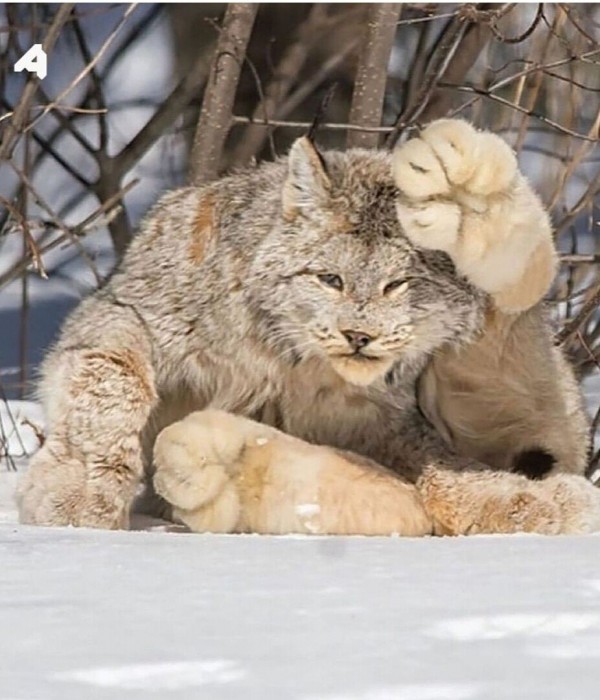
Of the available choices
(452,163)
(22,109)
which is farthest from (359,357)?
(22,109)

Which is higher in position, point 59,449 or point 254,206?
point 254,206

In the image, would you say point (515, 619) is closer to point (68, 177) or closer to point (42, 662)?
point (42, 662)

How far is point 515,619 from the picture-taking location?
2.09 meters

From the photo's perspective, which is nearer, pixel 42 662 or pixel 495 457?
pixel 42 662

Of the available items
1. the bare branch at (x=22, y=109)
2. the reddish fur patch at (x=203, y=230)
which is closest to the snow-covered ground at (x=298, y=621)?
the reddish fur patch at (x=203, y=230)

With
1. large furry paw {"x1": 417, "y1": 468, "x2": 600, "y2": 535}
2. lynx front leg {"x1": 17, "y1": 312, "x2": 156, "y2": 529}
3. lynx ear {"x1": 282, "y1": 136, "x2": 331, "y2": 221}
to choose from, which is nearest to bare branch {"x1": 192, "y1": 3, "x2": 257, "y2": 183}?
lynx ear {"x1": 282, "y1": 136, "x2": 331, "y2": 221}

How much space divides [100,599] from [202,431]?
856 millimetres

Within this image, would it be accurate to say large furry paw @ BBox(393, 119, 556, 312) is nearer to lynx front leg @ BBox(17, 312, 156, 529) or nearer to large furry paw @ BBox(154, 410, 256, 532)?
large furry paw @ BBox(154, 410, 256, 532)

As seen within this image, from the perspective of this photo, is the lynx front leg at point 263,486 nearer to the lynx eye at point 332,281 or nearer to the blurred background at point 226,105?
the lynx eye at point 332,281

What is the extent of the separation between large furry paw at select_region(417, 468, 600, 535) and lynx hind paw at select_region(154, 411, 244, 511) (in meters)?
0.40

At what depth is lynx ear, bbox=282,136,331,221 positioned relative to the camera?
10.6 ft

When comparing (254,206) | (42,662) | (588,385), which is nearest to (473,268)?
(254,206)

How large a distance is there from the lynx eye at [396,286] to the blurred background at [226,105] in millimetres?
1381

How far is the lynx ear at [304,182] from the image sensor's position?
10.6ft
